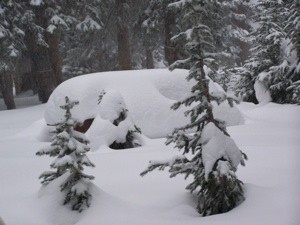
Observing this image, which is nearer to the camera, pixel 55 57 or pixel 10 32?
pixel 10 32

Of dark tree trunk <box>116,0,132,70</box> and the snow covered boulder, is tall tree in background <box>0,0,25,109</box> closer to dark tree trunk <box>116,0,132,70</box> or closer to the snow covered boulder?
dark tree trunk <box>116,0,132,70</box>

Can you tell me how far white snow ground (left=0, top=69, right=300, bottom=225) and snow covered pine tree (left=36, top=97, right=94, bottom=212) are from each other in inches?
5.0

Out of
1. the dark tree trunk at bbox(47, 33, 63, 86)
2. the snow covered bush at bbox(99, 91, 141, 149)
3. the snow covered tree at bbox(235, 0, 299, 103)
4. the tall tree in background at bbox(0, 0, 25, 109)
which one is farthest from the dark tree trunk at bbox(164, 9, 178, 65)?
the snow covered bush at bbox(99, 91, 141, 149)

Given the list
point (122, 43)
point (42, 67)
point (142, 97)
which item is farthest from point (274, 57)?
point (42, 67)

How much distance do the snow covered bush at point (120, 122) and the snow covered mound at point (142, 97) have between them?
670 millimetres

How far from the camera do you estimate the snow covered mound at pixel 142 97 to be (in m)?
8.77

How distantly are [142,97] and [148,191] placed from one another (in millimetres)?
4772

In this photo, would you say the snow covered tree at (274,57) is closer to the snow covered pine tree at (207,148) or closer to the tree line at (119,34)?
the tree line at (119,34)

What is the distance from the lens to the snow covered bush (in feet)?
24.7

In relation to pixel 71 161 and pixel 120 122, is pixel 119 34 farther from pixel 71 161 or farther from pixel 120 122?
pixel 71 161

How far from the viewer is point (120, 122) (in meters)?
7.57

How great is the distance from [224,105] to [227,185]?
6237 millimetres

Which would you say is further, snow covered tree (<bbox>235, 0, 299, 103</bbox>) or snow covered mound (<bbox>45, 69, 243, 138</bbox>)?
snow covered tree (<bbox>235, 0, 299, 103</bbox>)

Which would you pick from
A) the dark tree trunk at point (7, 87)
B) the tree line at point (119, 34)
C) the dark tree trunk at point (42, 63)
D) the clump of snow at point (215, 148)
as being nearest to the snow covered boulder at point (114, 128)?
the clump of snow at point (215, 148)
